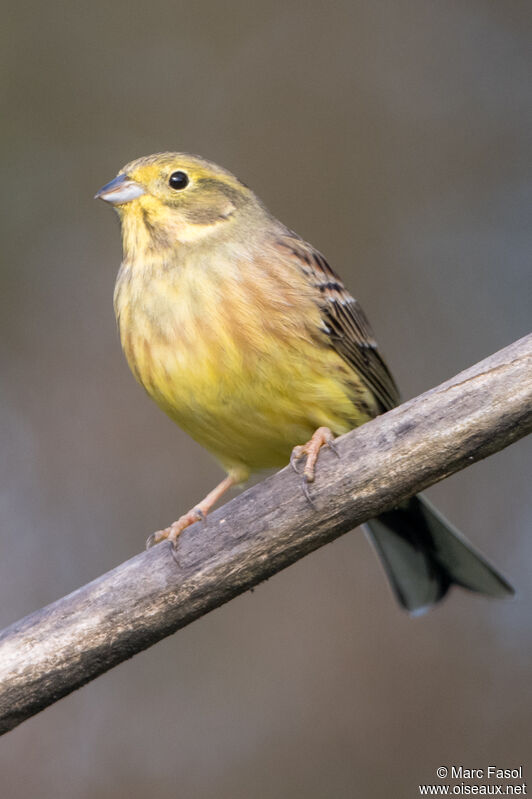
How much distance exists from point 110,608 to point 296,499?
0.66 metres

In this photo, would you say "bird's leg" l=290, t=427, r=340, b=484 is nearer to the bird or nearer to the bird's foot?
the bird

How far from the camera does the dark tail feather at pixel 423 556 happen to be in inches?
146

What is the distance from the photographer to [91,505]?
5715 millimetres

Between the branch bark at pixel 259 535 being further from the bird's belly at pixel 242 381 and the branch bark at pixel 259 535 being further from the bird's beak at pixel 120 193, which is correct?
the bird's beak at pixel 120 193

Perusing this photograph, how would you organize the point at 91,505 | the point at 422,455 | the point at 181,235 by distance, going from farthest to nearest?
the point at 91,505 → the point at 181,235 → the point at 422,455

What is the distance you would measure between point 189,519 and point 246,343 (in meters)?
0.73

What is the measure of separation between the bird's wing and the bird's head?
0.31 m

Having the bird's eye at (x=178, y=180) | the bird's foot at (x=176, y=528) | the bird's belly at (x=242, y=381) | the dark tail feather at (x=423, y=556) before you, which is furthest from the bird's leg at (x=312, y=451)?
the bird's eye at (x=178, y=180)

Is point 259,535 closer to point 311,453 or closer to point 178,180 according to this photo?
point 311,453

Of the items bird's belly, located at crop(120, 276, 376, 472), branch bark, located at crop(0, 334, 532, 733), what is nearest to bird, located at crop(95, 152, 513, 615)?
bird's belly, located at crop(120, 276, 376, 472)

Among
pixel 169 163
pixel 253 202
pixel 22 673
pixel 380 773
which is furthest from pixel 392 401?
pixel 380 773

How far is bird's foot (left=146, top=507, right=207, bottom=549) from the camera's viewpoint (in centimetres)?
332

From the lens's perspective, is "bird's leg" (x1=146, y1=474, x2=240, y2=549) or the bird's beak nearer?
"bird's leg" (x1=146, y1=474, x2=240, y2=549)

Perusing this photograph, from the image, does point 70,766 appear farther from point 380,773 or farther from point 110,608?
point 110,608
